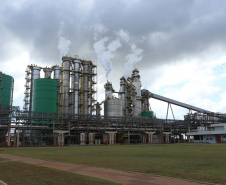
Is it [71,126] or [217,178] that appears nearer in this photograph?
[217,178]

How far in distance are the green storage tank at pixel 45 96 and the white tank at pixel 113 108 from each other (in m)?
18.7

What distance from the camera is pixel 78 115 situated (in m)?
63.6

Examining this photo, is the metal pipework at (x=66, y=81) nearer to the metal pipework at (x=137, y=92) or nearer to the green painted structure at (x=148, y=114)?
the metal pipework at (x=137, y=92)

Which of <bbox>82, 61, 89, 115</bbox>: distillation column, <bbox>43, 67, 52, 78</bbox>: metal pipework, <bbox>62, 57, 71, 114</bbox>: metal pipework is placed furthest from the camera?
<bbox>43, 67, 52, 78</bbox>: metal pipework

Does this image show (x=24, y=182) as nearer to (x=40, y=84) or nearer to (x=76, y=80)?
(x=40, y=84)

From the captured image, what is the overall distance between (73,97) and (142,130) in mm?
24328

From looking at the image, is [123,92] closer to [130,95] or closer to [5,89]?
[130,95]

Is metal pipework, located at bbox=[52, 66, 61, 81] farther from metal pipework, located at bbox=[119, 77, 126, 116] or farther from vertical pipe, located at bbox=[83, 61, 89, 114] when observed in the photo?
metal pipework, located at bbox=[119, 77, 126, 116]

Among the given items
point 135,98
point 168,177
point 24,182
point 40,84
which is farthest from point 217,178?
point 135,98

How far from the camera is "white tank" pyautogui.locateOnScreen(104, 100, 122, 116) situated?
259 feet

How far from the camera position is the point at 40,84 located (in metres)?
67.1

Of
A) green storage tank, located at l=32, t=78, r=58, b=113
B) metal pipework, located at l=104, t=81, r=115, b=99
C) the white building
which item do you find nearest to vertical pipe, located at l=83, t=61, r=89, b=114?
green storage tank, located at l=32, t=78, r=58, b=113

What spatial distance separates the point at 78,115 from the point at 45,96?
1144 centimetres

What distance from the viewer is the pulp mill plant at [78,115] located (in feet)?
198
